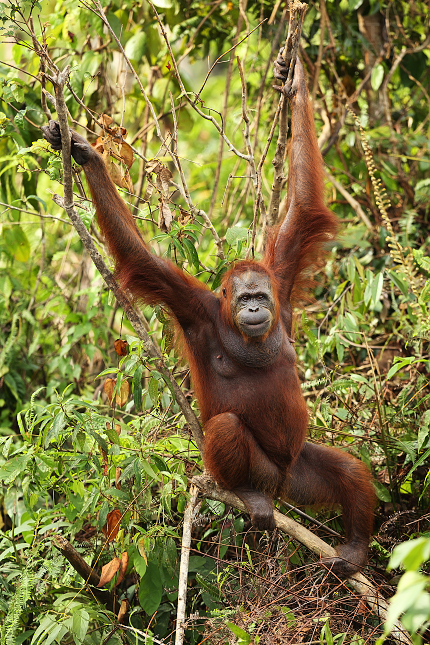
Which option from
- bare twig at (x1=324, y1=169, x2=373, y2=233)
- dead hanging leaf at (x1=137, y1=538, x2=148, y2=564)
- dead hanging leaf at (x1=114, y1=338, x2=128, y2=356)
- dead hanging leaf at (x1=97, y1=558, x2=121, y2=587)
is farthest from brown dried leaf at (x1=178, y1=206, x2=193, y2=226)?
bare twig at (x1=324, y1=169, x2=373, y2=233)

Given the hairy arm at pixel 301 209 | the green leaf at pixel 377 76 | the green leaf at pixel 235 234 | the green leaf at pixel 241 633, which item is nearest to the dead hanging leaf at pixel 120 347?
the green leaf at pixel 235 234

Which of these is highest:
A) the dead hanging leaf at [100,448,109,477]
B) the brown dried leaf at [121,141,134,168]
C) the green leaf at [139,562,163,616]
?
the brown dried leaf at [121,141,134,168]

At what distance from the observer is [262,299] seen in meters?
3.20

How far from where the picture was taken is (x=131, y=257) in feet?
10.2

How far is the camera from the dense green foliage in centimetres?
315

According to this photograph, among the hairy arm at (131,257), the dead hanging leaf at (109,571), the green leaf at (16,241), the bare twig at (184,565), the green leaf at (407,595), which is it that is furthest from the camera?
the green leaf at (16,241)

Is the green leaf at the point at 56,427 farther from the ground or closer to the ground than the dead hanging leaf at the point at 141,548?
farther from the ground

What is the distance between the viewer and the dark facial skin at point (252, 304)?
3131 mm

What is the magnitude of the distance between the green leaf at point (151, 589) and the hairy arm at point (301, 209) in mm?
1600

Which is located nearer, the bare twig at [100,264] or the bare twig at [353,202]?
the bare twig at [100,264]

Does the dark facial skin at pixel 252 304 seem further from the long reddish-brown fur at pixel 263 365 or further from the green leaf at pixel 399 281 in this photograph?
the green leaf at pixel 399 281

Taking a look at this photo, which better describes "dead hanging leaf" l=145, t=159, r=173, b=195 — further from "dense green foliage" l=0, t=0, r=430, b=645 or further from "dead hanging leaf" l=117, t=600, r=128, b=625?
"dead hanging leaf" l=117, t=600, r=128, b=625

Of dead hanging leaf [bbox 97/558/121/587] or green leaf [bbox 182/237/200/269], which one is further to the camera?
green leaf [bbox 182/237/200/269]

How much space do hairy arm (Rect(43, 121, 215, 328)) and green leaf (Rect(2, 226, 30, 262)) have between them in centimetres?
202
